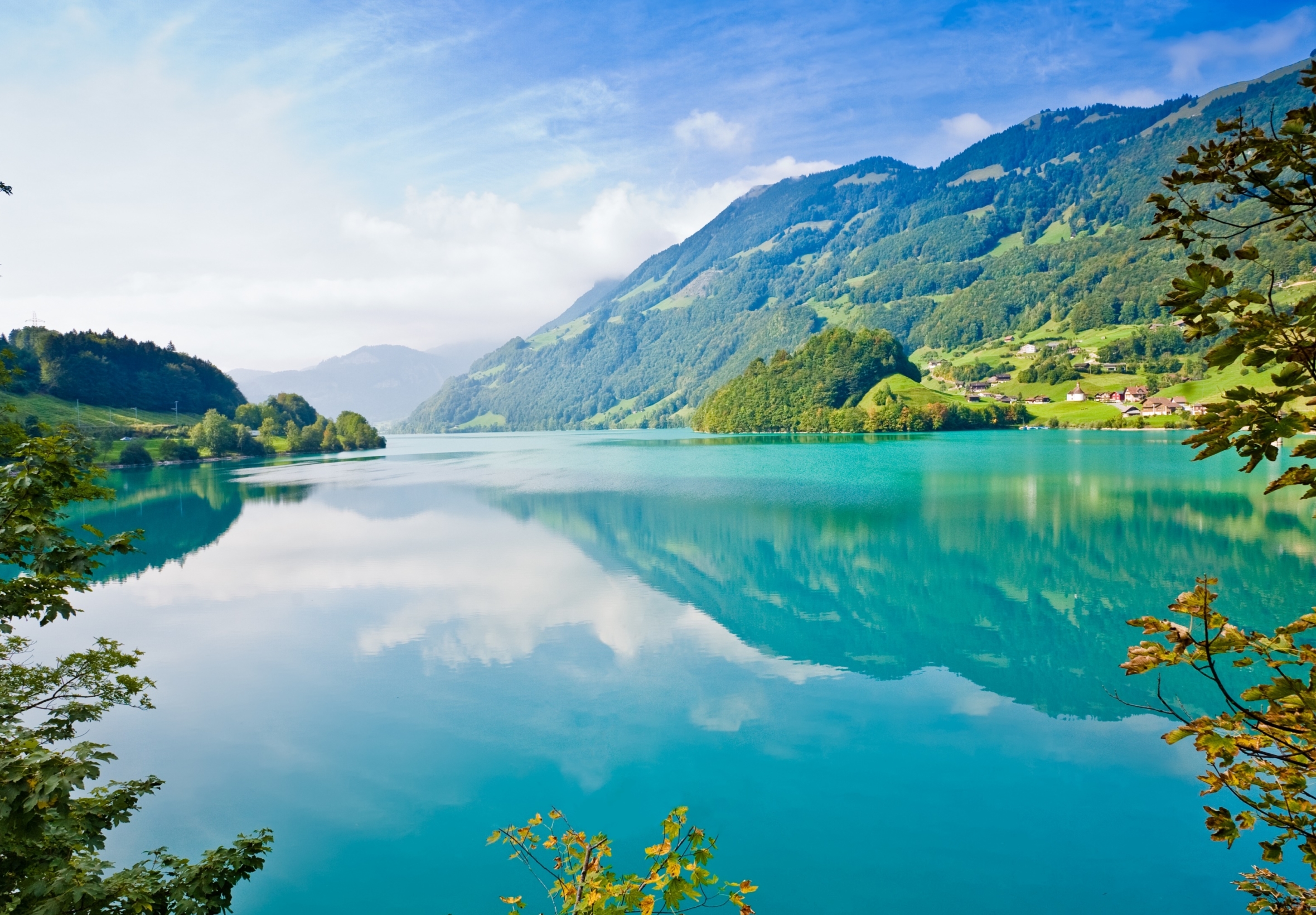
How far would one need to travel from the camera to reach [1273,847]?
9.84ft

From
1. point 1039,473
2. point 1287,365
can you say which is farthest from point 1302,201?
point 1039,473

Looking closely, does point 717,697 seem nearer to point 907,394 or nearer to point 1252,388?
point 1252,388

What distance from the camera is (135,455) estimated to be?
314 ft

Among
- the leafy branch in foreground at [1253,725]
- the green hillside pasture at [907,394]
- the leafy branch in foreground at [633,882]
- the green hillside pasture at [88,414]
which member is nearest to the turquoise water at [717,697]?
the leafy branch in foreground at [633,882]

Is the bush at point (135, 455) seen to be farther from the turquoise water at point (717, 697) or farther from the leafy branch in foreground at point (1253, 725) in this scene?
the leafy branch in foreground at point (1253, 725)

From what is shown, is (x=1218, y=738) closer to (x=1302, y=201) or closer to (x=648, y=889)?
(x=1302, y=201)

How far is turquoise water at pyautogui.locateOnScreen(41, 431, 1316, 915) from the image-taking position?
9.13m

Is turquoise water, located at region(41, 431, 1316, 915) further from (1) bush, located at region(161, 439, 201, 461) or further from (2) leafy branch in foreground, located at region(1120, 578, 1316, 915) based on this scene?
(1) bush, located at region(161, 439, 201, 461)

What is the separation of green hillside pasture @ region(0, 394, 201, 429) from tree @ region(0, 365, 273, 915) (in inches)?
4779

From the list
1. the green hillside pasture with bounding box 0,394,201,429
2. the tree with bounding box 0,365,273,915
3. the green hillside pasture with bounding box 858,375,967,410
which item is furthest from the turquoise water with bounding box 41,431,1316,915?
the green hillside pasture with bounding box 858,375,967,410

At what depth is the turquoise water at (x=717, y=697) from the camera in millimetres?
9133

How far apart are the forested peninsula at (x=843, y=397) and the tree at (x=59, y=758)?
133 meters

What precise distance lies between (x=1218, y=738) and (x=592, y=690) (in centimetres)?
1333

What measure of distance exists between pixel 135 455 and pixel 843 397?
123417 millimetres
